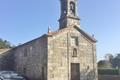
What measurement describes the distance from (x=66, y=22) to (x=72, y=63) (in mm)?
5898

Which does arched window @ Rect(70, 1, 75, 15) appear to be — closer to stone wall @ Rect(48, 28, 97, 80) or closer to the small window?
stone wall @ Rect(48, 28, 97, 80)

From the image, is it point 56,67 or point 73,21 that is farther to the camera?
point 73,21

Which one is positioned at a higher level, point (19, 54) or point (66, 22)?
point (66, 22)

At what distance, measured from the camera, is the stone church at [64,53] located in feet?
90.7

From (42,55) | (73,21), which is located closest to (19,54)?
(42,55)

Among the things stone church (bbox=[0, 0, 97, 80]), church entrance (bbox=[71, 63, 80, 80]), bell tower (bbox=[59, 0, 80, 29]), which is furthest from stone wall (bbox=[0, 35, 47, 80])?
bell tower (bbox=[59, 0, 80, 29])

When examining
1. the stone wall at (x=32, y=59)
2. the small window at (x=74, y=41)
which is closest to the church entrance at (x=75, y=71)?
the small window at (x=74, y=41)

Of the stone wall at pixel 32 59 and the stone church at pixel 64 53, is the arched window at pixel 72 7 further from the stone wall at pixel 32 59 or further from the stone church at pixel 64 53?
the stone wall at pixel 32 59

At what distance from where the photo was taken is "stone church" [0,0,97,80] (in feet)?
90.7

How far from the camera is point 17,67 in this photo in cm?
3622

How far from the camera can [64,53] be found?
1134 inches

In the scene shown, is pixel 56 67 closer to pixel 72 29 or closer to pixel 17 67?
pixel 72 29

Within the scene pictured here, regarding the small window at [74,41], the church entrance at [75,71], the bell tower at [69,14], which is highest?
the bell tower at [69,14]

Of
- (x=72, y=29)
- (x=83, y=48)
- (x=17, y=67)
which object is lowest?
(x=17, y=67)
